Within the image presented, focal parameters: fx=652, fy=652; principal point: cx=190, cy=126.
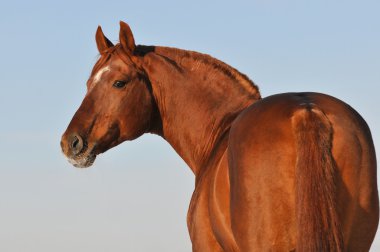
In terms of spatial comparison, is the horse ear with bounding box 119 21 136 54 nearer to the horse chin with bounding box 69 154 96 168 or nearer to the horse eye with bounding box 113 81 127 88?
the horse eye with bounding box 113 81 127 88

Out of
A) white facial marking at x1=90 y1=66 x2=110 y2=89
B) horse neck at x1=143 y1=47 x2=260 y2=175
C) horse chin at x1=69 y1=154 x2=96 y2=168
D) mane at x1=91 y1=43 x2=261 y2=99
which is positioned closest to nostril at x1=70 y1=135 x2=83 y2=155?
horse chin at x1=69 y1=154 x2=96 y2=168

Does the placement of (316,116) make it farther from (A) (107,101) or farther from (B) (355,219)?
(A) (107,101)

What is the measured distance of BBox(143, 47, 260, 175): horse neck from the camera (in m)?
7.00

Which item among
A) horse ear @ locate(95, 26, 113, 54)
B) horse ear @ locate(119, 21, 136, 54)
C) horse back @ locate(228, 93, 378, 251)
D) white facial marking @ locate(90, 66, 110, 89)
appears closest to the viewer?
horse back @ locate(228, 93, 378, 251)

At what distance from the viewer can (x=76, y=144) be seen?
6.79m

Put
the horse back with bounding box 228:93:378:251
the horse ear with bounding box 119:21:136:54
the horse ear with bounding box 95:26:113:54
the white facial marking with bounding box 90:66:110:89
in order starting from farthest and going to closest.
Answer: the horse ear with bounding box 95:26:113:54 → the horse ear with bounding box 119:21:136:54 → the white facial marking with bounding box 90:66:110:89 → the horse back with bounding box 228:93:378:251

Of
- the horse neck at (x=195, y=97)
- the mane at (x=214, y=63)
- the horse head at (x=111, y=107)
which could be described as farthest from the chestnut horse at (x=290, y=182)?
the horse head at (x=111, y=107)

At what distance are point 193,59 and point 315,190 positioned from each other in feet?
10.2

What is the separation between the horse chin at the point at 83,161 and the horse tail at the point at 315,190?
2896 mm

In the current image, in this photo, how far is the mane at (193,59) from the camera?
7090 mm

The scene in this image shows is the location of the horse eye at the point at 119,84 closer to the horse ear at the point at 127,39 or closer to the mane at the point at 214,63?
the horse ear at the point at 127,39

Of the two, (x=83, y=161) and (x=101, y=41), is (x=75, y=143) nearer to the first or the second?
(x=83, y=161)

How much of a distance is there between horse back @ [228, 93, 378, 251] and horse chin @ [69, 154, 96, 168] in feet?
7.54

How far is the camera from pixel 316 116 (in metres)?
4.77
